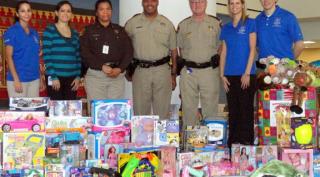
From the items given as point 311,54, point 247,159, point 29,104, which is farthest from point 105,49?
point 311,54

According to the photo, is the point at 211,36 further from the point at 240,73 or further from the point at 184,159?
the point at 184,159

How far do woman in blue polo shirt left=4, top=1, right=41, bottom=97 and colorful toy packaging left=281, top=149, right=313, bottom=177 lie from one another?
8.43 ft

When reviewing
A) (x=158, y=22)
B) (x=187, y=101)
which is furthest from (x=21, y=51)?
(x=187, y=101)

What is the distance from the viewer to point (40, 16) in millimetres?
6984

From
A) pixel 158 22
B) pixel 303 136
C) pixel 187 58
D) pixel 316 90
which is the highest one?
pixel 158 22

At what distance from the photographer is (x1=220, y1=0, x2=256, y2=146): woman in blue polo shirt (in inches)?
169

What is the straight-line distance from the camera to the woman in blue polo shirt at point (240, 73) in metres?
4.29

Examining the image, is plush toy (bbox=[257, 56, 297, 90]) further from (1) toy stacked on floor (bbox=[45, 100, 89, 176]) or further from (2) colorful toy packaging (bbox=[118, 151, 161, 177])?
(1) toy stacked on floor (bbox=[45, 100, 89, 176])

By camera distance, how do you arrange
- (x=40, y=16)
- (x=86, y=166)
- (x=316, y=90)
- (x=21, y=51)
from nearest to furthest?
1. (x=86, y=166)
2. (x=316, y=90)
3. (x=21, y=51)
4. (x=40, y=16)

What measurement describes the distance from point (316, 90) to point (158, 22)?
5.97 ft

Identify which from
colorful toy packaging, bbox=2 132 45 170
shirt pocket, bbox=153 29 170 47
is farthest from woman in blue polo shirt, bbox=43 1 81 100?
colorful toy packaging, bbox=2 132 45 170

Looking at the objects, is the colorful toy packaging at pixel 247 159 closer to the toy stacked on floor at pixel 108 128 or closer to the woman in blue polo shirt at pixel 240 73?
the toy stacked on floor at pixel 108 128

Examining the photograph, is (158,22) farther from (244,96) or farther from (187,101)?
(244,96)

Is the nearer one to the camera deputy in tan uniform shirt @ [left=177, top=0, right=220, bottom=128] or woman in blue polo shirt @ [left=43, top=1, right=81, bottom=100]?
woman in blue polo shirt @ [left=43, top=1, right=81, bottom=100]
